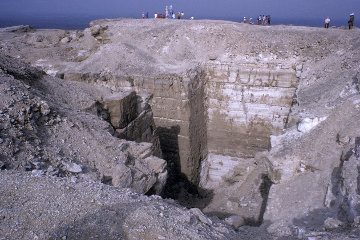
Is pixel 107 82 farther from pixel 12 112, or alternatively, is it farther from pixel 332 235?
pixel 332 235

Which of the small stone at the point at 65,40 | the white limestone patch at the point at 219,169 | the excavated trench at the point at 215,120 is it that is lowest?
the white limestone patch at the point at 219,169

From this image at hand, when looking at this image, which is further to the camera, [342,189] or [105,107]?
[105,107]

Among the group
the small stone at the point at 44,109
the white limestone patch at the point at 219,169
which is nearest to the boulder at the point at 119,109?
the small stone at the point at 44,109

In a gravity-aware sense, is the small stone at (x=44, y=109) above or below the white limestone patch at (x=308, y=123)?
above

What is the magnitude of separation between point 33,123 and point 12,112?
0.32 metres

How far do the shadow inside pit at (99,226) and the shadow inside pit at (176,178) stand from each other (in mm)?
5654

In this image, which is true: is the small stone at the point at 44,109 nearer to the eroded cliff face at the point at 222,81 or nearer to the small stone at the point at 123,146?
the small stone at the point at 123,146

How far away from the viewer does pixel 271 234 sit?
3293 mm

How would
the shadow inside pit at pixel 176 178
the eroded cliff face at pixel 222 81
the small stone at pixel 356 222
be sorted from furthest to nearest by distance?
the shadow inside pit at pixel 176 178 < the eroded cliff face at pixel 222 81 < the small stone at pixel 356 222

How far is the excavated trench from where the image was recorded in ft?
26.3

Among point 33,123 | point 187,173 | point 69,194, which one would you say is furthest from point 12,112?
point 187,173

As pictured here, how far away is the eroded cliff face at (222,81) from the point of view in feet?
23.1

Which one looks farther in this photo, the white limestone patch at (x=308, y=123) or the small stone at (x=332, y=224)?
the white limestone patch at (x=308, y=123)

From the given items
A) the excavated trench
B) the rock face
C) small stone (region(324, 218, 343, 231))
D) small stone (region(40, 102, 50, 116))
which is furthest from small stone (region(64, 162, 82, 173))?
the excavated trench
